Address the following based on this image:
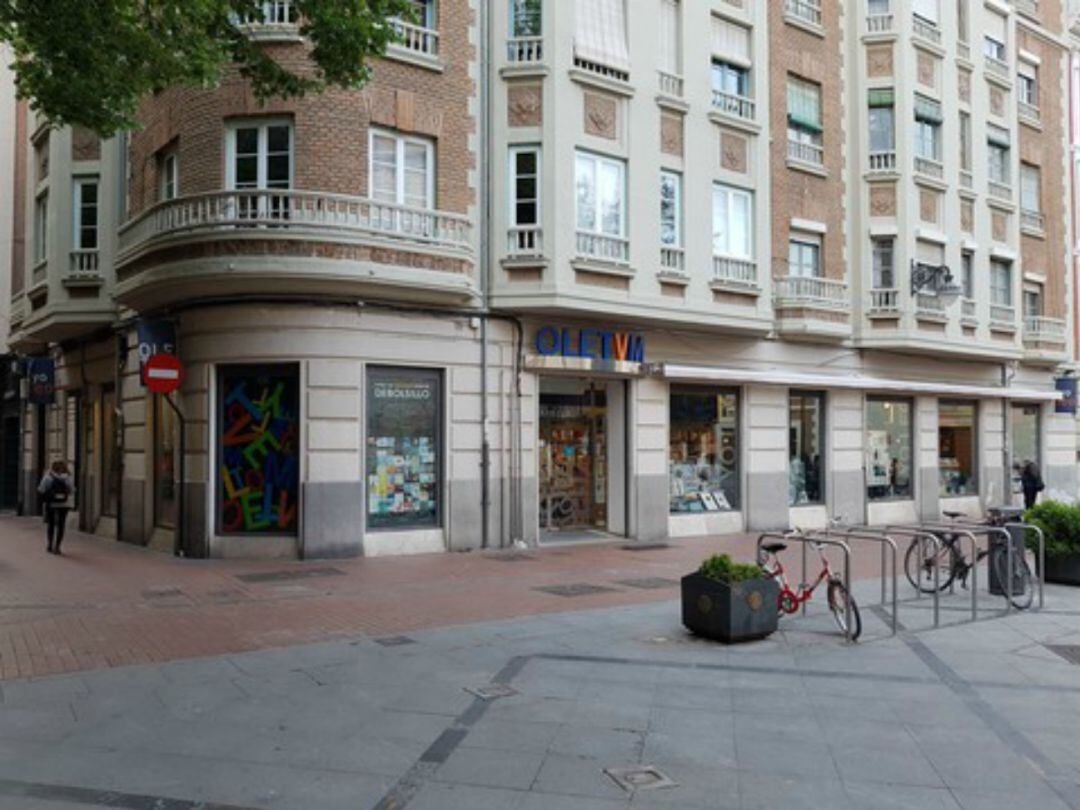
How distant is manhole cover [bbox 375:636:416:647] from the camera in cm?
848

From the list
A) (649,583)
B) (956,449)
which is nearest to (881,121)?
(956,449)

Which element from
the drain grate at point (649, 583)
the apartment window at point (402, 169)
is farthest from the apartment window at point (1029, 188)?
the drain grate at point (649, 583)

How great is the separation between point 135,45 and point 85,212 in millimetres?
11171

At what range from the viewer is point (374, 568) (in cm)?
1340

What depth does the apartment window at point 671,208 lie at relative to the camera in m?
17.8

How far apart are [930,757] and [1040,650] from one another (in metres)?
3.82

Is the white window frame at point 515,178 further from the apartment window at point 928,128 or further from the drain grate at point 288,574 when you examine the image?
the apartment window at point 928,128

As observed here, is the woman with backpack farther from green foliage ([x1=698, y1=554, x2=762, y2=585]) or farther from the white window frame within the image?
green foliage ([x1=698, y1=554, x2=762, y2=585])

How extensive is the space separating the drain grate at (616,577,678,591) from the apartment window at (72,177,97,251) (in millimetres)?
13361

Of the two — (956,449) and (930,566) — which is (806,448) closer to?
(956,449)

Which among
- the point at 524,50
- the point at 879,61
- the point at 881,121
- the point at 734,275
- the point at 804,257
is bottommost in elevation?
the point at 734,275

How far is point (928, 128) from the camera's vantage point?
22.9m

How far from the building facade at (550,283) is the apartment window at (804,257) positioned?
96 millimetres

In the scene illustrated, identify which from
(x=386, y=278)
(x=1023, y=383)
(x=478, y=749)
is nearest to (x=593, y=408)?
(x=386, y=278)
